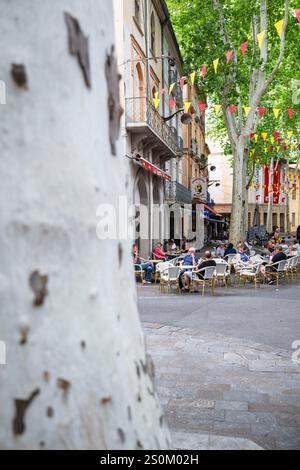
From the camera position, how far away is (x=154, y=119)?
16.2 meters

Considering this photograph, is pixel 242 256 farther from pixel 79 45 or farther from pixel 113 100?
pixel 79 45

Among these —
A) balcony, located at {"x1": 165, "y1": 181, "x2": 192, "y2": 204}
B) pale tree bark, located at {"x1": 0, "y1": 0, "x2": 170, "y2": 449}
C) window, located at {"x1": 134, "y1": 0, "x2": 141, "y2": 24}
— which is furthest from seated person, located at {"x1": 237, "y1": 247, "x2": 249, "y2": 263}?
pale tree bark, located at {"x1": 0, "y1": 0, "x2": 170, "y2": 449}

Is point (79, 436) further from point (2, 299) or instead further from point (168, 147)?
point (168, 147)

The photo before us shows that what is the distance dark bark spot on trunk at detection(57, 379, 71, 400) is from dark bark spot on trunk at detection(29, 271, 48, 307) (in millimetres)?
222

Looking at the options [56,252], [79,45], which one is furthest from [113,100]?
[56,252]

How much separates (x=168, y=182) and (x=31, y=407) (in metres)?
21.7

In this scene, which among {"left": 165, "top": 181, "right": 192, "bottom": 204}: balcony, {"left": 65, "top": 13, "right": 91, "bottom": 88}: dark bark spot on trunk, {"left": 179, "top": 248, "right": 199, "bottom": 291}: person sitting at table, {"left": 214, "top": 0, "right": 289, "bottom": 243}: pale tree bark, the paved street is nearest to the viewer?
{"left": 65, "top": 13, "right": 91, "bottom": 88}: dark bark spot on trunk

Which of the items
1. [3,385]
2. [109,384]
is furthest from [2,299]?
[109,384]

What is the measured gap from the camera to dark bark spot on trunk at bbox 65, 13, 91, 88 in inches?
48.6

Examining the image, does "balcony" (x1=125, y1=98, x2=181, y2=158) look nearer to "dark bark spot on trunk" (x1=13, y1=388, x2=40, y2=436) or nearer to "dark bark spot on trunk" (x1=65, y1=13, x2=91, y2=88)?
"dark bark spot on trunk" (x1=65, y1=13, x2=91, y2=88)

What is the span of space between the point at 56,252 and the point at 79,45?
62 cm

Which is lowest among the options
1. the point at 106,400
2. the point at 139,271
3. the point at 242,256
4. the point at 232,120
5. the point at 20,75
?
the point at 139,271

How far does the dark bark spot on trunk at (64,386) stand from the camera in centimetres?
116

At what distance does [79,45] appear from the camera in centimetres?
126
